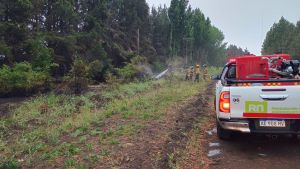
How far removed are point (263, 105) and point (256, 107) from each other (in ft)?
0.45

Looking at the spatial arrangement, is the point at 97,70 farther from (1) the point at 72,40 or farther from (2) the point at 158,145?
(2) the point at 158,145

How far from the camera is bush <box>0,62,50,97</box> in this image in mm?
19812

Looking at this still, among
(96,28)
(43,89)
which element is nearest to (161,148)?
(43,89)

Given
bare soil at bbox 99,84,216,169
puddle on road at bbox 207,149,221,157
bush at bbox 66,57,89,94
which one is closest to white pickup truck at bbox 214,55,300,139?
puddle on road at bbox 207,149,221,157

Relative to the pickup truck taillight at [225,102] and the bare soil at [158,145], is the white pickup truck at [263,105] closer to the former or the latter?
the pickup truck taillight at [225,102]

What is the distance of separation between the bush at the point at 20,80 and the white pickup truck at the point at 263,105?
16162 mm

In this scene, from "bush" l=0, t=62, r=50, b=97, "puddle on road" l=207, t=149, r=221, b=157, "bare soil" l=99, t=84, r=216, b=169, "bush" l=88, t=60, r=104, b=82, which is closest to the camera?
"bare soil" l=99, t=84, r=216, b=169

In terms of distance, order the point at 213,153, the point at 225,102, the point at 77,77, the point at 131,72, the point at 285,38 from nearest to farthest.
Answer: the point at 225,102
the point at 213,153
the point at 77,77
the point at 131,72
the point at 285,38

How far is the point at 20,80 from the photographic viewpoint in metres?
20.2

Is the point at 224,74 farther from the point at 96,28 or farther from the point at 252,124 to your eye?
the point at 96,28

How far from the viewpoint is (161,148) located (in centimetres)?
702

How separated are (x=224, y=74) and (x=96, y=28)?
28.6m

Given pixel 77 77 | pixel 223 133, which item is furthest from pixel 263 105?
pixel 77 77

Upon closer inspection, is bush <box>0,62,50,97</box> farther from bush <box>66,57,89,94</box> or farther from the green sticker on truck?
the green sticker on truck
